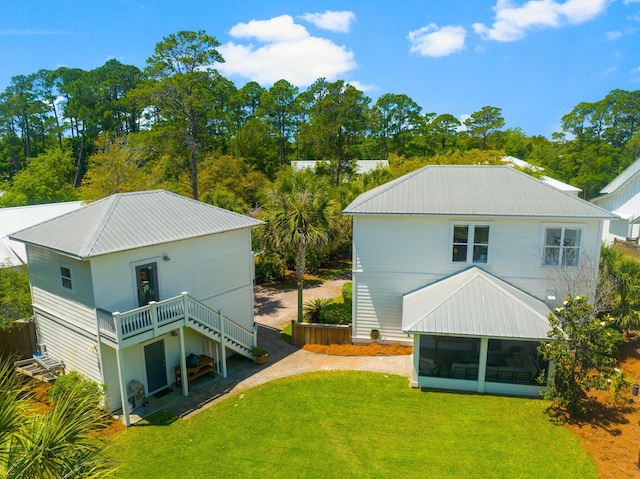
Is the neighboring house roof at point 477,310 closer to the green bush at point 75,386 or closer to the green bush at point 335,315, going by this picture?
the green bush at point 335,315

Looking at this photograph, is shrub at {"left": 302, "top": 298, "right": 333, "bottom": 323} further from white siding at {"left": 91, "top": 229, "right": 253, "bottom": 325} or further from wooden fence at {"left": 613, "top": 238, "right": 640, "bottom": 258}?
wooden fence at {"left": 613, "top": 238, "right": 640, "bottom": 258}

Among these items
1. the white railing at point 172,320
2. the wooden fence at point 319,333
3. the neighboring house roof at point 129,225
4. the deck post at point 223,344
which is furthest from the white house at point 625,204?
the neighboring house roof at point 129,225

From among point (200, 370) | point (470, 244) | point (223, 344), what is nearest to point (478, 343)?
point (470, 244)

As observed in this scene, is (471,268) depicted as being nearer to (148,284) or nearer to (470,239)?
(470,239)

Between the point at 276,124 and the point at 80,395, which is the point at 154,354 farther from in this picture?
the point at 276,124

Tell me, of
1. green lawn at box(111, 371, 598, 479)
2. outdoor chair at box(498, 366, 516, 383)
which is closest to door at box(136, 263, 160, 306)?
green lawn at box(111, 371, 598, 479)

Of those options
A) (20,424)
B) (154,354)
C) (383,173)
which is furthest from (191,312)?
(383,173)
